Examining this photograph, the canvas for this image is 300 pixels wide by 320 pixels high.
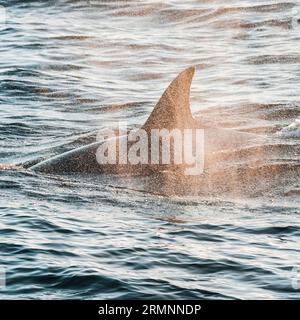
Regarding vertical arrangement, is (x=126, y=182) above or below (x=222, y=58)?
below

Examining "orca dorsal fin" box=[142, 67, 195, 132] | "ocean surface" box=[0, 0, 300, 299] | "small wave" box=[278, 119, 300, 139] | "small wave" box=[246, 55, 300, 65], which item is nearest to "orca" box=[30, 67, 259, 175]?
"orca dorsal fin" box=[142, 67, 195, 132]

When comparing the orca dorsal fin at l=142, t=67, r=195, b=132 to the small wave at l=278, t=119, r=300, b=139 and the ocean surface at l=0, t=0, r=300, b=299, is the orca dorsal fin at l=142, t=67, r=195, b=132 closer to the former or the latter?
the ocean surface at l=0, t=0, r=300, b=299

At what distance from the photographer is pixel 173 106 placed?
53.1 feet

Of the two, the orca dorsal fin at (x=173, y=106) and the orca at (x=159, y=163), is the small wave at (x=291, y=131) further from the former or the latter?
the orca dorsal fin at (x=173, y=106)

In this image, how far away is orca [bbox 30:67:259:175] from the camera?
1608 cm

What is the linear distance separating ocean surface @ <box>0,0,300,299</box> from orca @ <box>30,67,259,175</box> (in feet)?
1.13

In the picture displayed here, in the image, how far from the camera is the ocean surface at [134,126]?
11.2 m

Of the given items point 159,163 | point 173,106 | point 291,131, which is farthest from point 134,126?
point 173,106

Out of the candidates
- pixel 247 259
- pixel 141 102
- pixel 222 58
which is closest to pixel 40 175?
pixel 247 259

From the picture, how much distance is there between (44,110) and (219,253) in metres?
11.2

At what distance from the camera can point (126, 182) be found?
15648mm

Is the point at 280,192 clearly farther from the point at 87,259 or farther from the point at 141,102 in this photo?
the point at 141,102

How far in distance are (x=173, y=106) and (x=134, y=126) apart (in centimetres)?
420

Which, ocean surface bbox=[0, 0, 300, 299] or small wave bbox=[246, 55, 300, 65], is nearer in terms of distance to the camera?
ocean surface bbox=[0, 0, 300, 299]
